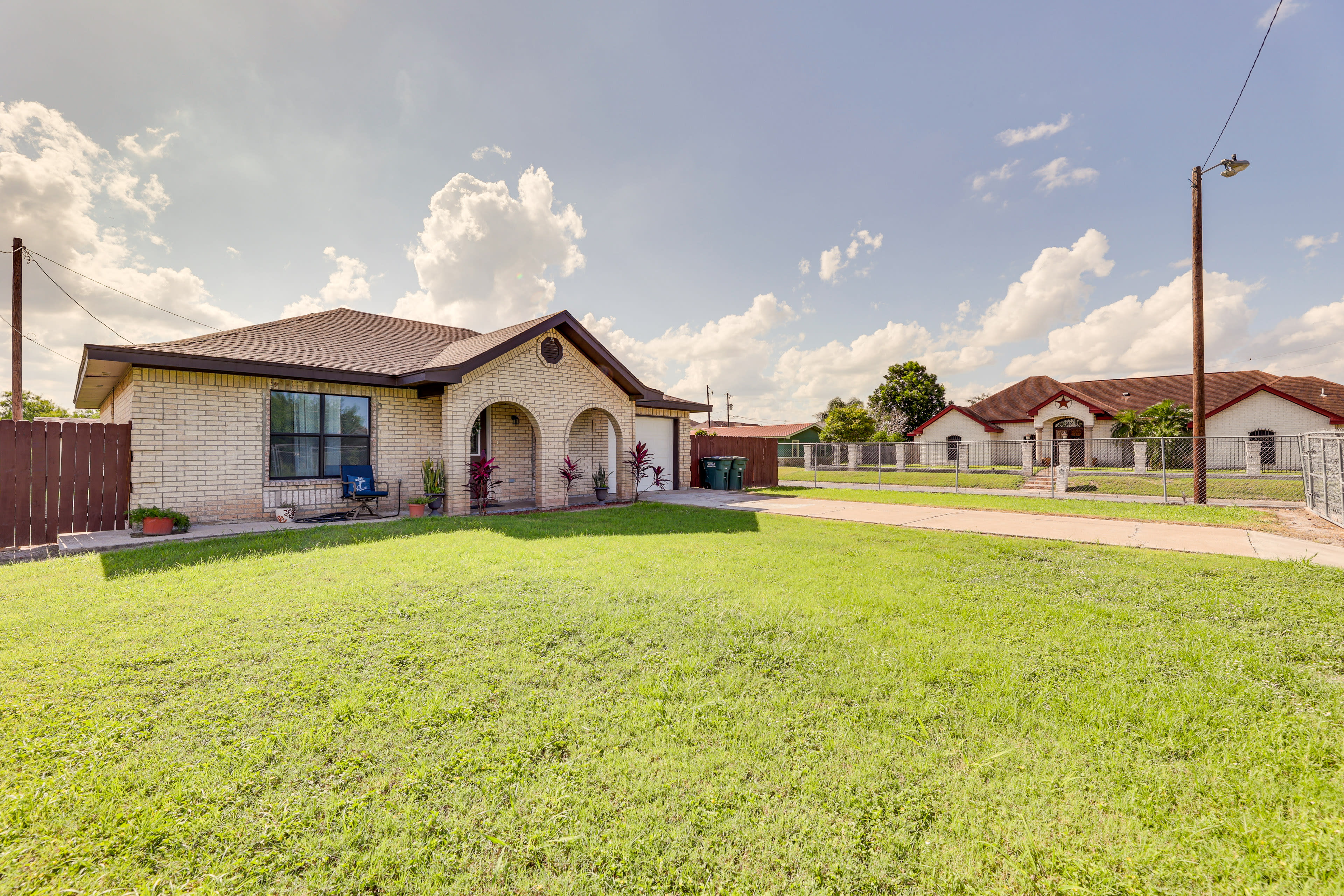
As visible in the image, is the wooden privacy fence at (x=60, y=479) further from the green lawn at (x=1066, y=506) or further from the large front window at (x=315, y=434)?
the green lawn at (x=1066, y=506)

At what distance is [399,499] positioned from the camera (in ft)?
35.5

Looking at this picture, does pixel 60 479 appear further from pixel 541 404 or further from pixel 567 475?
pixel 567 475

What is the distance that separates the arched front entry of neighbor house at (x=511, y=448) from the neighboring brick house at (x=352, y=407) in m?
0.04

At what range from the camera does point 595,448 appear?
47.8 ft

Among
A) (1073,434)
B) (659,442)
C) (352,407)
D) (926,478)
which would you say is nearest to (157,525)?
(352,407)

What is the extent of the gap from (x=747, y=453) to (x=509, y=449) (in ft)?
31.1

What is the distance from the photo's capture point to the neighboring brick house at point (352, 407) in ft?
27.9

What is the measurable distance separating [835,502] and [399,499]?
430 inches

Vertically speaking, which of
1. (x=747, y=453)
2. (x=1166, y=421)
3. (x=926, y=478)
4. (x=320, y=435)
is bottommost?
(x=926, y=478)

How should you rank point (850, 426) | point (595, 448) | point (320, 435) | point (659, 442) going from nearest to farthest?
point (320, 435)
point (595, 448)
point (659, 442)
point (850, 426)

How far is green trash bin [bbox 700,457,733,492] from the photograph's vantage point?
17.6 m

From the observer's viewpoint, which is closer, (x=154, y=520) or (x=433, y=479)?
(x=154, y=520)

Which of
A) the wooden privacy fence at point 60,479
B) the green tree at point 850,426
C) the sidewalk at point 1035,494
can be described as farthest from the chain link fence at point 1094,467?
the wooden privacy fence at point 60,479

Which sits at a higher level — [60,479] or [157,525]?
[60,479]
